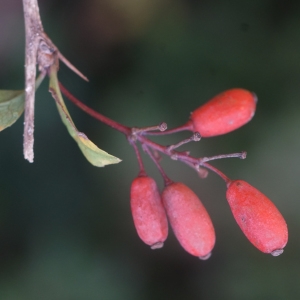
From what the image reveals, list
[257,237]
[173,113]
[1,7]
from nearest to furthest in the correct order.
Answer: [257,237], [1,7], [173,113]

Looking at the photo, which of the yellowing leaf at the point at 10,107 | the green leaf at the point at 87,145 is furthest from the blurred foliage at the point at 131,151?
the green leaf at the point at 87,145

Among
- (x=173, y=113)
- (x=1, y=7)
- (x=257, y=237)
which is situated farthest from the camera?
(x=173, y=113)

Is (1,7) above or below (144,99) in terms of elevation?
above

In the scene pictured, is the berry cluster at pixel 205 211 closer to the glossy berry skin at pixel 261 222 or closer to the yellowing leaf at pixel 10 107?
the glossy berry skin at pixel 261 222

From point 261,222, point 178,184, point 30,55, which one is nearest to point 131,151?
point 178,184

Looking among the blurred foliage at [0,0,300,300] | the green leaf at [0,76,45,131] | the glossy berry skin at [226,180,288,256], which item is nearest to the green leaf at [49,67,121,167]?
the green leaf at [0,76,45,131]

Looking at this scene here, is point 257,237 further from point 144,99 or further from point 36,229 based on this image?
point 36,229

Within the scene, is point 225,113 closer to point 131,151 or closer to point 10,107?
point 10,107

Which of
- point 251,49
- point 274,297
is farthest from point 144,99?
point 274,297
